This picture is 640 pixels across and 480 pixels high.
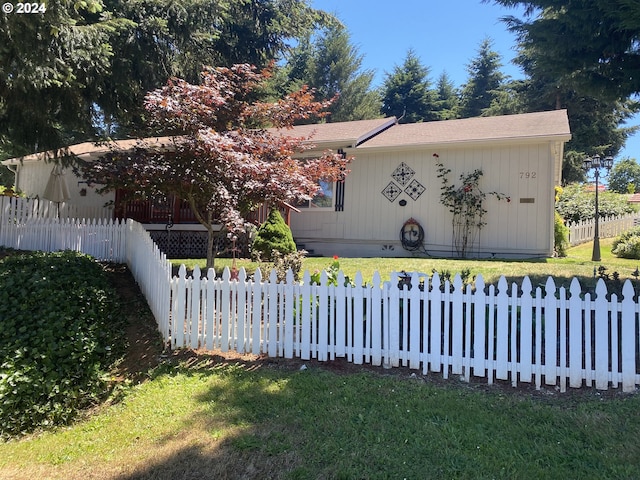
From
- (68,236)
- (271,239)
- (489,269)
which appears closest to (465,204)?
(489,269)

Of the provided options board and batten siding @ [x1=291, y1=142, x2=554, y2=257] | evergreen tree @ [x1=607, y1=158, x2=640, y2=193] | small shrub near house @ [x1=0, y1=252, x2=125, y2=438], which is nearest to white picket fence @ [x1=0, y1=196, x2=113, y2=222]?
small shrub near house @ [x1=0, y1=252, x2=125, y2=438]

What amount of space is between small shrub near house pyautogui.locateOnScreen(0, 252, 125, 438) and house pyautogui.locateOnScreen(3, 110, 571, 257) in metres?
4.53

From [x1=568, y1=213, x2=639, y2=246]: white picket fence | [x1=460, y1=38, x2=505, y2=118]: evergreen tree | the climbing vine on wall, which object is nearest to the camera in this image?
the climbing vine on wall

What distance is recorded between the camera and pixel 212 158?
239 inches

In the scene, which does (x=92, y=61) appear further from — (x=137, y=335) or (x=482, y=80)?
(x=482, y=80)

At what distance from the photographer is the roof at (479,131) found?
1066cm

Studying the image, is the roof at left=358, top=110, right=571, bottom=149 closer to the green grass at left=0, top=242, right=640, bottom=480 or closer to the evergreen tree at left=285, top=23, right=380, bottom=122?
the green grass at left=0, top=242, right=640, bottom=480

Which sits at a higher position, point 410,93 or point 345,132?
point 410,93

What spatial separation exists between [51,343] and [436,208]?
970cm

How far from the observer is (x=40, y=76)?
6812 mm

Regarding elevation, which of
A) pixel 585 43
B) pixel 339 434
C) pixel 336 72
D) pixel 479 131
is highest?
pixel 336 72

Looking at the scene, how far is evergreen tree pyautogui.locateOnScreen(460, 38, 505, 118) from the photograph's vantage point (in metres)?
35.1

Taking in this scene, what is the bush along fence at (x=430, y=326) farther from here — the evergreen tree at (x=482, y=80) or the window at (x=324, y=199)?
the evergreen tree at (x=482, y=80)

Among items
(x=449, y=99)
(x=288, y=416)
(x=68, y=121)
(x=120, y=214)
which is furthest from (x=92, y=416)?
(x=449, y=99)
